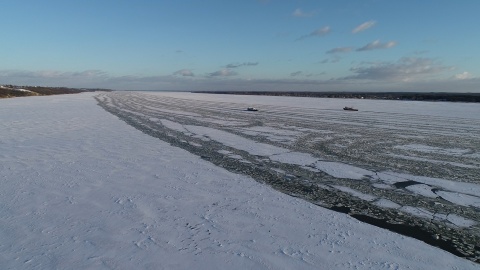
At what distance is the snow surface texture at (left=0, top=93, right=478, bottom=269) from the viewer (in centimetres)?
377

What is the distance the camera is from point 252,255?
3889mm

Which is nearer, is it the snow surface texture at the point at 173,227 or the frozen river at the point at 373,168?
the snow surface texture at the point at 173,227

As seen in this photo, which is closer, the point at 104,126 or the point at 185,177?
the point at 185,177

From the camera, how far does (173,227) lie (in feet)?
15.0

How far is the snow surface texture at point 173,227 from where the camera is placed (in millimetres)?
3770

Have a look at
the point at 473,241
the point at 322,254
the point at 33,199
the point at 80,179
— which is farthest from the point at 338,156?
the point at 33,199

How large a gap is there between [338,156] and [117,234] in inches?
252

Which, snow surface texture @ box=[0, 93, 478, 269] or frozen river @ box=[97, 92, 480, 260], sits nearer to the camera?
snow surface texture @ box=[0, 93, 478, 269]

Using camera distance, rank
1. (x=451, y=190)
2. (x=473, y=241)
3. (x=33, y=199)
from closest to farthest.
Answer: (x=473, y=241)
(x=33, y=199)
(x=451, y=190)

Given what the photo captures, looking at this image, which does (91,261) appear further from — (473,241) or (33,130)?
(33,130)

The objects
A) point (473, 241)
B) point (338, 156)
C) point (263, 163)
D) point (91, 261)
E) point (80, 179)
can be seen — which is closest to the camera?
point (91, 261)

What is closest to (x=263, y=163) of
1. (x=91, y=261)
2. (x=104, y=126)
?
(x=91, y=261)

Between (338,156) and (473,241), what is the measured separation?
4.93m

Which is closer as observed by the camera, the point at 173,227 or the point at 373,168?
the point at 173,227
